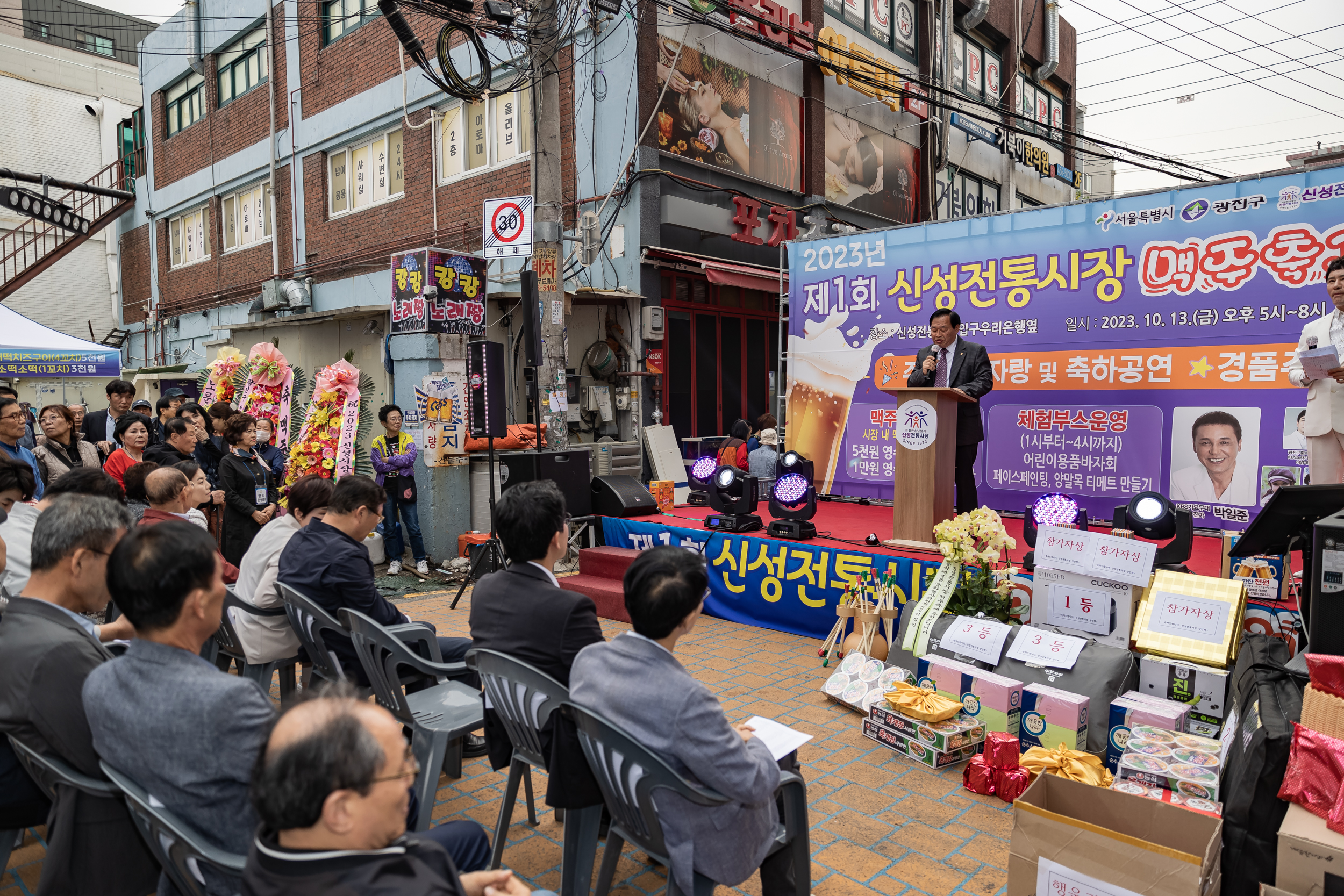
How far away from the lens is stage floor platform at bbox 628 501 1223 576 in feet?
17.6

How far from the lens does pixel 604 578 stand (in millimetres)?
6746

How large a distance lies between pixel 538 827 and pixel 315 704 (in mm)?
2106

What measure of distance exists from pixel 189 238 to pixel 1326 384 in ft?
68.9

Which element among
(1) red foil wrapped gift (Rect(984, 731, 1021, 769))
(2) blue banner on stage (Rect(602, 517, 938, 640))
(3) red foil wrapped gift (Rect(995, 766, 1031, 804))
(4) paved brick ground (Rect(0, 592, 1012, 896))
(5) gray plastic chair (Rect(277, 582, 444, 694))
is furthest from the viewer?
(2) blue banner on stage (Rect(602, 517, 938, 640))

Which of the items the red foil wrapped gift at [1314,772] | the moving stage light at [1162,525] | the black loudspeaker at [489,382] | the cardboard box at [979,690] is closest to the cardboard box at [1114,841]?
the red foil wrapped gift at [1314,772]

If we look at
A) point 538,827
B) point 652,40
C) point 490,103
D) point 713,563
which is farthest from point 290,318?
point 538,827

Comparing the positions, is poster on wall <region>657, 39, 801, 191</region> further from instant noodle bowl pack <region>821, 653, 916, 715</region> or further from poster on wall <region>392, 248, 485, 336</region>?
instant noodle bowl pack <region>821, 653, 916, 715</region>

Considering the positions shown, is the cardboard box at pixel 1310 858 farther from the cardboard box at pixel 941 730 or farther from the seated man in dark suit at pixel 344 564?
the seated man in dark suit at pixel 344 564

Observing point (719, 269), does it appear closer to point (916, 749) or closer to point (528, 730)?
point (916, 749)

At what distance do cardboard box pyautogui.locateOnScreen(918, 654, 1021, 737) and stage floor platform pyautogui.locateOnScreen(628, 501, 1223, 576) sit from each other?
1216 mm

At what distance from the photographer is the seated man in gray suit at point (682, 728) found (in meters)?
1.99

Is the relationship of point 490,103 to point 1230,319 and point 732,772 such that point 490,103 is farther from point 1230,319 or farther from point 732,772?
point 732,772

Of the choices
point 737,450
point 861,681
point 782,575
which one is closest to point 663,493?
point 737,450

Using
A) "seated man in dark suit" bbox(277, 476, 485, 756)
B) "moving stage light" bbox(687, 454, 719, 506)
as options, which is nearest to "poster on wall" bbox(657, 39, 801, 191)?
Answer: "moving stage light" bbox(687, 454, 719, 506)
